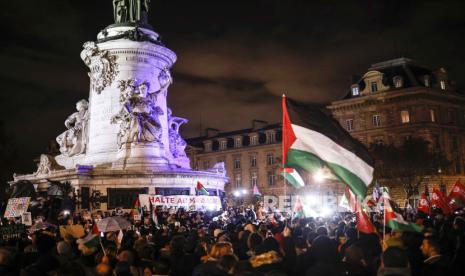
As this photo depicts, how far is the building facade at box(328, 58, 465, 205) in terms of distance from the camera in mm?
66500

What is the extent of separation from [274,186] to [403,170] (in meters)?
25.6

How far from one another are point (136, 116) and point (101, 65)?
451 cm

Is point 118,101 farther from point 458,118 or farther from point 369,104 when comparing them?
point 458,118

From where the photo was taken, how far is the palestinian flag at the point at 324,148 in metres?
8.80

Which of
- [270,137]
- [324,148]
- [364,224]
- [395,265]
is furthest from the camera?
[270,137]

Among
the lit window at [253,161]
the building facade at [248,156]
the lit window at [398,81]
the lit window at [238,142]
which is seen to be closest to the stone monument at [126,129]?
the lit window at [398,81]

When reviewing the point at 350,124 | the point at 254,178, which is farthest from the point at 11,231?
the point at 254,178

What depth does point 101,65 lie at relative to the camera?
3184 cm

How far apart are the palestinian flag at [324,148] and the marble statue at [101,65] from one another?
24178 mm

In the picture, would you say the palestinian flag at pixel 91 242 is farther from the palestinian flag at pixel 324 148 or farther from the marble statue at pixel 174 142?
the marble statue at pixel 174 142

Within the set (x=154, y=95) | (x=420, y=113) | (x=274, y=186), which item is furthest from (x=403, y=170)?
(x=154, y=95)

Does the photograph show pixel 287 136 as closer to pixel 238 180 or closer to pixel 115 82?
pixel 115 82

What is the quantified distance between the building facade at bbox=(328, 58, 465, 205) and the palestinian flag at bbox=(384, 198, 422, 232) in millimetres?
55894

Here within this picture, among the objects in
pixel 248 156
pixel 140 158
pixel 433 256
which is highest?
pixel 248 156
